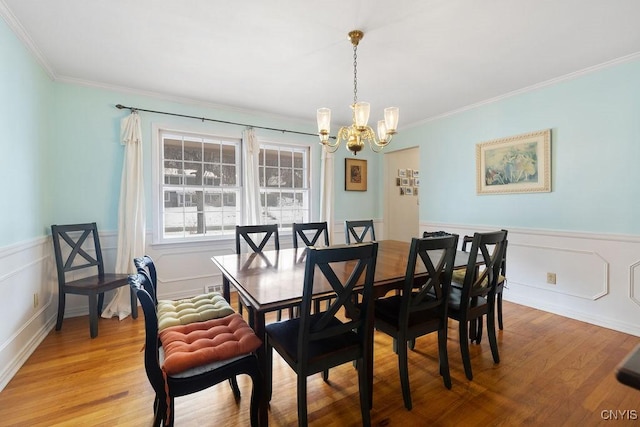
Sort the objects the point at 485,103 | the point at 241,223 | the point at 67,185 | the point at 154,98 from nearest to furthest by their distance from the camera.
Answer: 1. the point at 67,185
2. the point at 154,98
3. the point at 485,103
4. the point at 241,223

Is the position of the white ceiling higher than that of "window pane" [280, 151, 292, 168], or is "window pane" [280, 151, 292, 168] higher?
the white ceiling

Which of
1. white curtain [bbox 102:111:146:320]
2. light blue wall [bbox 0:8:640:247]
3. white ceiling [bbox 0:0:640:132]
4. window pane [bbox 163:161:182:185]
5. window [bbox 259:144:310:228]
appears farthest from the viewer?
window [bbox 259:144:310:228]

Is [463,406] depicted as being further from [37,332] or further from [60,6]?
[60,6]

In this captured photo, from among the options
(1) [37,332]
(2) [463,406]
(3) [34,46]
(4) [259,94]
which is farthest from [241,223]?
(2) [463,406]

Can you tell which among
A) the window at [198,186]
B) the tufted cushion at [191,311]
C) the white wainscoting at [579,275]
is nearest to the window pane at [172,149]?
the window at [198,186]

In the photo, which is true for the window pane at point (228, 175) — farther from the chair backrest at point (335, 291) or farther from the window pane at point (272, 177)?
the chair backrest at point (335, 291)

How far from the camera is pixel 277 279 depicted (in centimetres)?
171

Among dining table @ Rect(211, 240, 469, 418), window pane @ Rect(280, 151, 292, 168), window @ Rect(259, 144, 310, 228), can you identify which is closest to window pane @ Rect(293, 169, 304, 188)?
window @ Rect(259, 144, 310, 228)

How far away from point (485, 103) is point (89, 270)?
505 centimetres

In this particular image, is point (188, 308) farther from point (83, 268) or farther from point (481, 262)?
point (481, 262)

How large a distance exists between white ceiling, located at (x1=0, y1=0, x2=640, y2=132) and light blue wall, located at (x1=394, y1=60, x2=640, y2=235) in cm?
24

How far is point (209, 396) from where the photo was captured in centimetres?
175

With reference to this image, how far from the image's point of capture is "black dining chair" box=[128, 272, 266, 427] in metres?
1.25

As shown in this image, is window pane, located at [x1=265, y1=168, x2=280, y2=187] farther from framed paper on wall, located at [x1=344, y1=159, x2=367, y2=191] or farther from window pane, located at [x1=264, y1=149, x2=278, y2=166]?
framed paper on wall, located at [x1=344, y1=159, x2=367, y2=191]
